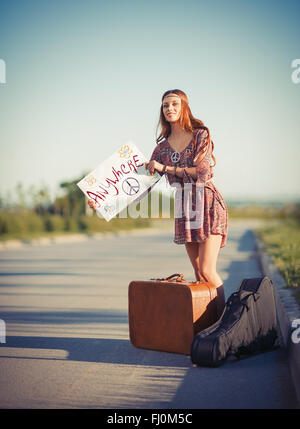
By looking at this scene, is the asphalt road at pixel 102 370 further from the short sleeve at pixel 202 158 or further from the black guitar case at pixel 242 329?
the short sleeve at pixel 202 158

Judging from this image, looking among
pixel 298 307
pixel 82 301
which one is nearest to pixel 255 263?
pixel 82 301

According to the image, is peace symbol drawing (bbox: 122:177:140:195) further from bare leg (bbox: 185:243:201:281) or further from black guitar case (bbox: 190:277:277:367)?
black guitar case (bbox: 190:277:277:367)

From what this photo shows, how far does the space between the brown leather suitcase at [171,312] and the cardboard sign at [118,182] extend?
0.66m

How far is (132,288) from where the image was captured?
471 centimetres

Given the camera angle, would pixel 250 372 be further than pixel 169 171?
No

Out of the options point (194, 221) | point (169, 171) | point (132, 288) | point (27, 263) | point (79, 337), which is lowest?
point (27, 263)

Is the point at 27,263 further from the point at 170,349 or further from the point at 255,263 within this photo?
the point at 170,349

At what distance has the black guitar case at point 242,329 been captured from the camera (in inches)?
163

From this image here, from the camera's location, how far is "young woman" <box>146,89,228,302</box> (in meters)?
4.48

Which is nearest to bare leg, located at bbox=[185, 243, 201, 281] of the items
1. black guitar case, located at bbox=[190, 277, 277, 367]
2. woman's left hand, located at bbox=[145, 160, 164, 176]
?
black guitar case, located at bbox=[190, 277, 277, 367]

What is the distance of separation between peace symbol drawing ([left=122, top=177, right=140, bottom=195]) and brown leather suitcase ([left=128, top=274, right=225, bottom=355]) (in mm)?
713

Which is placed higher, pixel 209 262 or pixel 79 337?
pixel 209 262

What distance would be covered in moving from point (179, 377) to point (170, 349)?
51 cm
